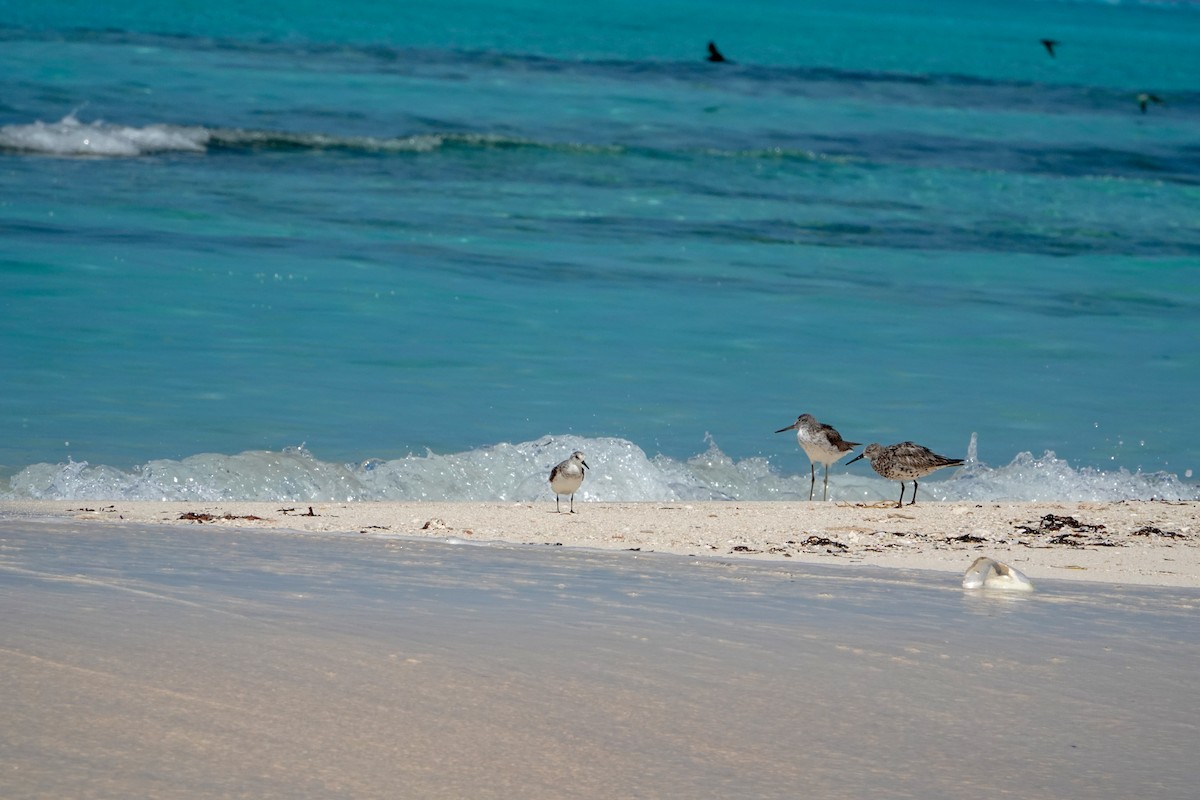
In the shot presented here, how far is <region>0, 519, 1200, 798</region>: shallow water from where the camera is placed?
12.1ft

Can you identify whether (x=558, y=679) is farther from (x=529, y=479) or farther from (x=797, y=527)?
(x=529, y=479)

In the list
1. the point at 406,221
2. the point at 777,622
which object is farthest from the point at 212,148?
the point at 777,622

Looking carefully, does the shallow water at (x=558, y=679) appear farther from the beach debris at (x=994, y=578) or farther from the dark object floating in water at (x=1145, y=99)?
the dark object floating in water at (x=1145, y=99)

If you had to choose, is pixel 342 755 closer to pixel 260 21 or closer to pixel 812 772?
pixel 812 772

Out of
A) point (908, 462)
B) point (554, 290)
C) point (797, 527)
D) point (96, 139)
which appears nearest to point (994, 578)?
point (797, 527)

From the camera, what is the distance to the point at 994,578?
611cm

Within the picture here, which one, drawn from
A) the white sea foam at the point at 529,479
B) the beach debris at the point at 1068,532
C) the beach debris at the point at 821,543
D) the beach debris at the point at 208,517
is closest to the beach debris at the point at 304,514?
the beach debris at the point at 208,517

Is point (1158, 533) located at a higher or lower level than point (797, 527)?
higher

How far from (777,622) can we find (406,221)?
44.2 ft

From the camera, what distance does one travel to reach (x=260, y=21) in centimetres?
5675

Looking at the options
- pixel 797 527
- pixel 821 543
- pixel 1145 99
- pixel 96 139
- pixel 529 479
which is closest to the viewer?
pixel 821 543

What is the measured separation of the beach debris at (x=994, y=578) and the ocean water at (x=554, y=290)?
314 cm

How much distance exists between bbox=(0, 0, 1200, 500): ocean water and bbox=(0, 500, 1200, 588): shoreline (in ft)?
3.25

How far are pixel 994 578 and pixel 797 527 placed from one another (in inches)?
61.6
